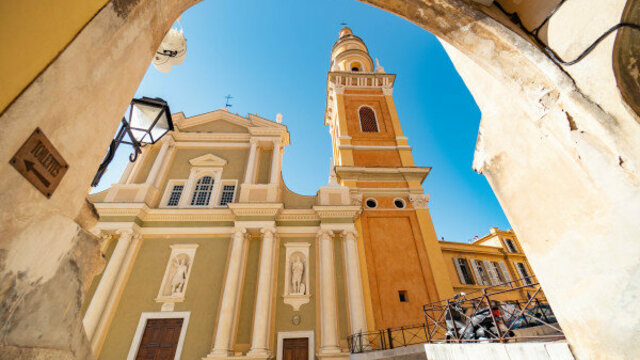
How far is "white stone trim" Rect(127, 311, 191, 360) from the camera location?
9.89 metres

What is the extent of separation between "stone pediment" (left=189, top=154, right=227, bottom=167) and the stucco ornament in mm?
10813

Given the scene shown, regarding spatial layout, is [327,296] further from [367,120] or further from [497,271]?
[497,271]

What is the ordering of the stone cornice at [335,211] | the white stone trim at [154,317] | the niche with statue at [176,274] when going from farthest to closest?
the stone cornice at [335,211], the niche with statue at [176,274], the white stone trim at [154,317]

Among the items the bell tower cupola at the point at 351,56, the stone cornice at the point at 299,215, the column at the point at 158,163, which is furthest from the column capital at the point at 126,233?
the bell tower cupola at the point at 351,56

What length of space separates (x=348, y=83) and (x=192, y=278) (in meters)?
17.0

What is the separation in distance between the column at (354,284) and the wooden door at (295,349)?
1896 millimetres

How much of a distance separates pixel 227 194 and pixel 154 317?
6.41 metres

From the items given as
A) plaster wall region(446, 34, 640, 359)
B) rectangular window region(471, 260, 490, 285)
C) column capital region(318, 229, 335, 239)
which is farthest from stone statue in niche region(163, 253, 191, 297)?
rectangular window region(471, 260, 490, 285)

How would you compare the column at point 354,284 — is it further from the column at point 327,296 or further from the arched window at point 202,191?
the arched window at point 202,191

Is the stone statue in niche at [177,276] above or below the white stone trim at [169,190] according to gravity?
below

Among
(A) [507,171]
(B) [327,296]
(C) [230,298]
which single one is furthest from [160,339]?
(A) [507,171]

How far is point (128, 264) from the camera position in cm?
1162

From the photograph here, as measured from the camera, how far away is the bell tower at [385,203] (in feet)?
40.1

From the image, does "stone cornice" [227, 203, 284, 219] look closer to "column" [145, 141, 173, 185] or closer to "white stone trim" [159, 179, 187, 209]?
"white stone trim" [159, 179, 187, 209]
